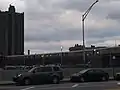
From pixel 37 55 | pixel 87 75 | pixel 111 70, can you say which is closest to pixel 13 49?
pixel 37 55

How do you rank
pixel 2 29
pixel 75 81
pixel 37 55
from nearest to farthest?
pixel 75 81 → pixel 2 29 → pixel 37 55

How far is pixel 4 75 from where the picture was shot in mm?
34656

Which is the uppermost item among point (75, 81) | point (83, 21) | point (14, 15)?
point (14, 15)

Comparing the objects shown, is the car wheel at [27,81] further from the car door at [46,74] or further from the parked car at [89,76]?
the parked car at [89,76]

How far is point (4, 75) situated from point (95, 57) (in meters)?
68.4

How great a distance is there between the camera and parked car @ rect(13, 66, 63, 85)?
2883 centimetres

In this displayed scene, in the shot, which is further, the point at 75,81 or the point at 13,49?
the point at 13,49

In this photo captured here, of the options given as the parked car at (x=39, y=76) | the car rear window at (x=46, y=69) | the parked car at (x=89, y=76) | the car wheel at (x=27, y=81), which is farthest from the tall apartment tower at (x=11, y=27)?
the car wheel at (x=27, y=81)

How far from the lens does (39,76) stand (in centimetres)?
2936

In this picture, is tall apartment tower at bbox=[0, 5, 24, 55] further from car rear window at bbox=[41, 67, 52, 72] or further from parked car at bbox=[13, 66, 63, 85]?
parked car at bbox=[13, 66, 63, 85]

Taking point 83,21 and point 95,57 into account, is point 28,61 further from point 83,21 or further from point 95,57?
point 83,21

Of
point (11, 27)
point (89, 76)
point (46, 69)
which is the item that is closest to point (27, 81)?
point (46, 69)

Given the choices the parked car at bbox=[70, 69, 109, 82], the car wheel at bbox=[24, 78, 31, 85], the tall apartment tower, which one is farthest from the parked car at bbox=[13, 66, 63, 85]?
the tall apartment tower

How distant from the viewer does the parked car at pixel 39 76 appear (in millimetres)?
28828
